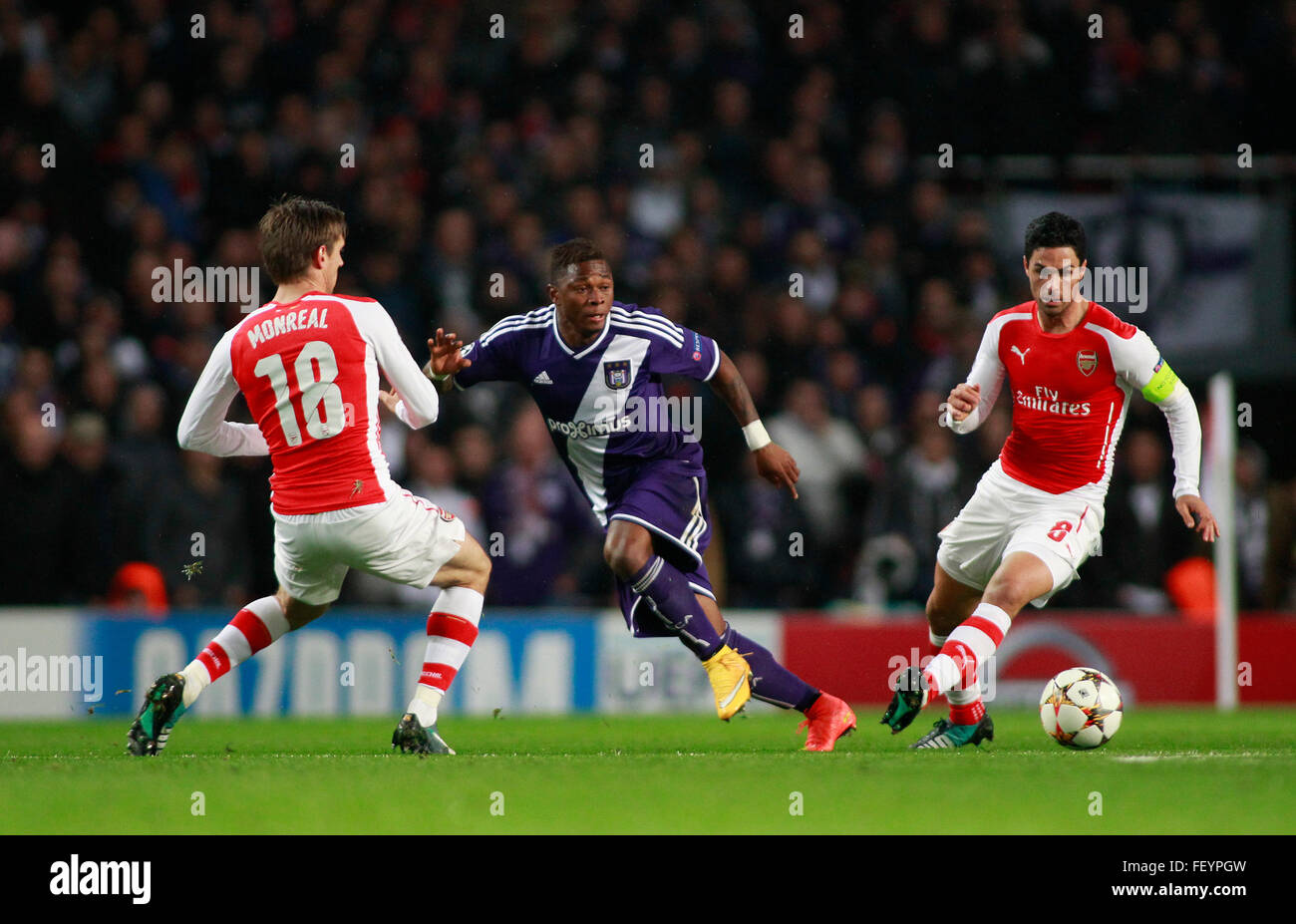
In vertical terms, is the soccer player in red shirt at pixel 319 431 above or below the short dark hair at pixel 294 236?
below

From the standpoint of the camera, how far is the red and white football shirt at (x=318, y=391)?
19.2ft

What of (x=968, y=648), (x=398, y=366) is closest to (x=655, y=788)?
(x=968, y=648)

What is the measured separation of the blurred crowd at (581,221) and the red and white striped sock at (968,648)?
15.8 feet

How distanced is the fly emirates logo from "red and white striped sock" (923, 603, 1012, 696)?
2.85ft

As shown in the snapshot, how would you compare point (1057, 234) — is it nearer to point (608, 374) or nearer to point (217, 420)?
point (608, 374)

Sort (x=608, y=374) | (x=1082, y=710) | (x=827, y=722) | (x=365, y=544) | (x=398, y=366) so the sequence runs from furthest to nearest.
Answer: (x=608, y=374)
(x=827, y=722)
(x=1082, y=710)
(x=365, y=544)
(x=398, y=366)

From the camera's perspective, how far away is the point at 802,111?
1416cm

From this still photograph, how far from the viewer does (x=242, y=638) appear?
635cm

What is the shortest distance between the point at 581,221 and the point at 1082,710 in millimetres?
7055

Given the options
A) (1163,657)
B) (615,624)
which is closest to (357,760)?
(615,624)

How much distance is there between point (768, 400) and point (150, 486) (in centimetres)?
430

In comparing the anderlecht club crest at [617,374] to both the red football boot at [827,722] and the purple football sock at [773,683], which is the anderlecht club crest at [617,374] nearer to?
the purple football sock at [773,683]

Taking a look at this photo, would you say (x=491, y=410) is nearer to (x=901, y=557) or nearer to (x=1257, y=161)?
(x=901, y=557)

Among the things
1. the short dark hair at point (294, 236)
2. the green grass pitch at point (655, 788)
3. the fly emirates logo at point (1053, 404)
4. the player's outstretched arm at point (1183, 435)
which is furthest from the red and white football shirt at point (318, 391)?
the player's outstretched arm at point (1183, 435)
